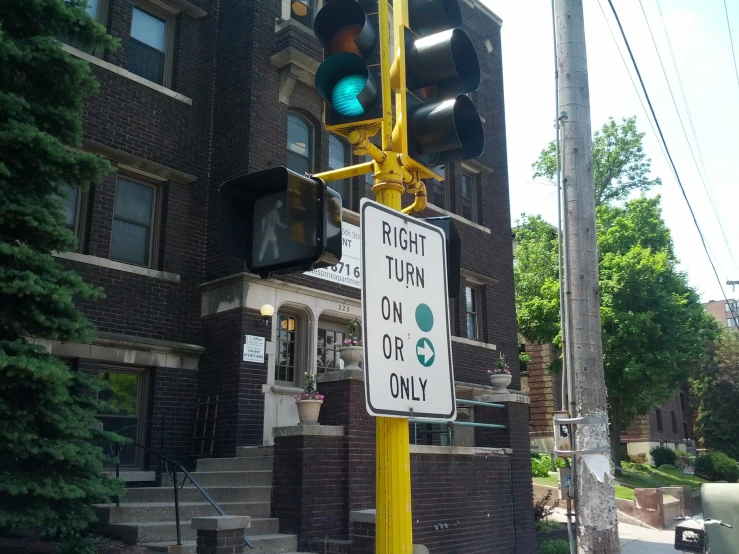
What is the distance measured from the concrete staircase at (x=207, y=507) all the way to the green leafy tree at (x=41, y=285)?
52.2 inches

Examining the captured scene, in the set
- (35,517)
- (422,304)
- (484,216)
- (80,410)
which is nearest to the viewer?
(422,304)

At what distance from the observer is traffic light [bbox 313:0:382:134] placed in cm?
440

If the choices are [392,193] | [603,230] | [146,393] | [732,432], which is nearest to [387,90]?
[392,193]

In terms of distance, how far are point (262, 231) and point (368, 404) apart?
1.50 meters

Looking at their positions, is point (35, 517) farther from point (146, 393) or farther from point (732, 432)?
point (732, 432)

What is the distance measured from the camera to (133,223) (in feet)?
41.2

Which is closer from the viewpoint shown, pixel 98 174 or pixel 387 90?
pixel 387 90

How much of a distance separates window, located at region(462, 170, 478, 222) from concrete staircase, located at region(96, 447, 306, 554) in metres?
9.90

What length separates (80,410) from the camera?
23.5 ft

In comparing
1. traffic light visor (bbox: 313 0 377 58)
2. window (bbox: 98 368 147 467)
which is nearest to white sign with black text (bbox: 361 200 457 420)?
traffic light visor (bbox: 313 0 377 58)

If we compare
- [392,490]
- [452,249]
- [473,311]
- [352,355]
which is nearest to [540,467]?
[473,311]

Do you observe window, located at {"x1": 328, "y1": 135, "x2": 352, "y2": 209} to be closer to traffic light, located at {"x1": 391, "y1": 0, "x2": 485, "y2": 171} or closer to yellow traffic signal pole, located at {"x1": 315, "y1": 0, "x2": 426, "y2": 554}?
traffic light, located at {"x1": 391, "y1": 0, "x2": 485, "y2": 171}

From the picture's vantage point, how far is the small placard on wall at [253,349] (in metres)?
12.1

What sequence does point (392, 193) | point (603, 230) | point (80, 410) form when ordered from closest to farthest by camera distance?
point (392, 193) < point (80, 410) < point (603, 230)
